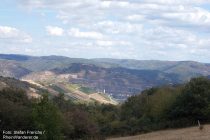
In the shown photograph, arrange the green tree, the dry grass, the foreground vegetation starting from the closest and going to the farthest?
the green tree → the foreground vegetation → the dry grass

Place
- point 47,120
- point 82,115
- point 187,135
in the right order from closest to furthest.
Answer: point 47,120 → point 187,135 → point 82,115

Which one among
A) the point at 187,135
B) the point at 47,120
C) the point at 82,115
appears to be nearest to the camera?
the point at 47,120

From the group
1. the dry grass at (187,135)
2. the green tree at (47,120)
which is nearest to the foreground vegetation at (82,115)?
the green tree at (47,120)

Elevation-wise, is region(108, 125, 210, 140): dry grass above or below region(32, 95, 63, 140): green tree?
below

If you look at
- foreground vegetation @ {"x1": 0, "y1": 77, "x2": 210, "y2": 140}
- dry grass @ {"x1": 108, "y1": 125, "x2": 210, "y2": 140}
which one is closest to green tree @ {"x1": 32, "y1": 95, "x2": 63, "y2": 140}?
foreground vegetation @ {"x1": 0, "y1": 77, "x2": 210, "y2": 140}

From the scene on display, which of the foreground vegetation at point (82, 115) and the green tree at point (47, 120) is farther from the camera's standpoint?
Result: the foreground vegetation at point (82, 115)

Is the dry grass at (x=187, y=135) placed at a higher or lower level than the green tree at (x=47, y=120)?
lower

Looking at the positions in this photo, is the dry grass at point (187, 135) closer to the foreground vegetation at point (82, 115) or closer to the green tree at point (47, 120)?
the foreground vegetation at point (82, 115)

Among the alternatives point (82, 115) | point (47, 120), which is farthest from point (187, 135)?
point (82, 115)

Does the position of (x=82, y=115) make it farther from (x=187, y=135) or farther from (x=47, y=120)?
(x=47, y=120)

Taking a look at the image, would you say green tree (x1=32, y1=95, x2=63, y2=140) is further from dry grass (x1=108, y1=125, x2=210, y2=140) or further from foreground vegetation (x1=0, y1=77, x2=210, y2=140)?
dry grass (x1=108, y1=125, x2=210, y2=140)

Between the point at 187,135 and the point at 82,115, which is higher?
the point at 82,115

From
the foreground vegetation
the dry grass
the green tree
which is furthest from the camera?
the dry grass

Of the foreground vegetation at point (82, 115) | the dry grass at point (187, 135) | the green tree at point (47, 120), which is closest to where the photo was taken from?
the green tree at point (47, 120)
